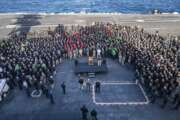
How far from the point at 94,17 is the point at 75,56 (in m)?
31.0

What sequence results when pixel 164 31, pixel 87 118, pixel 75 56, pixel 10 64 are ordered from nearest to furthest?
1. pixel 87 118
2. pixel 10 64
3. pixel 75 56
4. pixel 164 31

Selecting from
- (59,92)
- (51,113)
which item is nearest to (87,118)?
(51,113)

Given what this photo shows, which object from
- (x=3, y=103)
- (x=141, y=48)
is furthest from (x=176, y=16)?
(x=3, y=103)

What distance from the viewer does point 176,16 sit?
8556cm

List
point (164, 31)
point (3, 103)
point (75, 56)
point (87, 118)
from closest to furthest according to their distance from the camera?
point (87, 118), point (3, 103), point (75, 56), point (164, 31)

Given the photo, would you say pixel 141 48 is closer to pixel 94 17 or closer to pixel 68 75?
pixel 68 75

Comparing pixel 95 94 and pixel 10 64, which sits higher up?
pixel 10 64

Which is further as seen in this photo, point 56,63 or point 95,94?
point 56,63

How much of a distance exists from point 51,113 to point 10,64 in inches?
415

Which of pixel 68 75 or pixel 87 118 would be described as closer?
pixel 87 118

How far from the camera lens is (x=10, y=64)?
152 feet

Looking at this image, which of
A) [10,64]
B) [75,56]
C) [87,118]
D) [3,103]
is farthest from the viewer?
[75,56]

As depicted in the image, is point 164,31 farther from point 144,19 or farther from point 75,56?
point 75,56

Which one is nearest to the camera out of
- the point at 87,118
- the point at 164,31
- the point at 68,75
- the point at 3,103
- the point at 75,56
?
the point at 87,118
